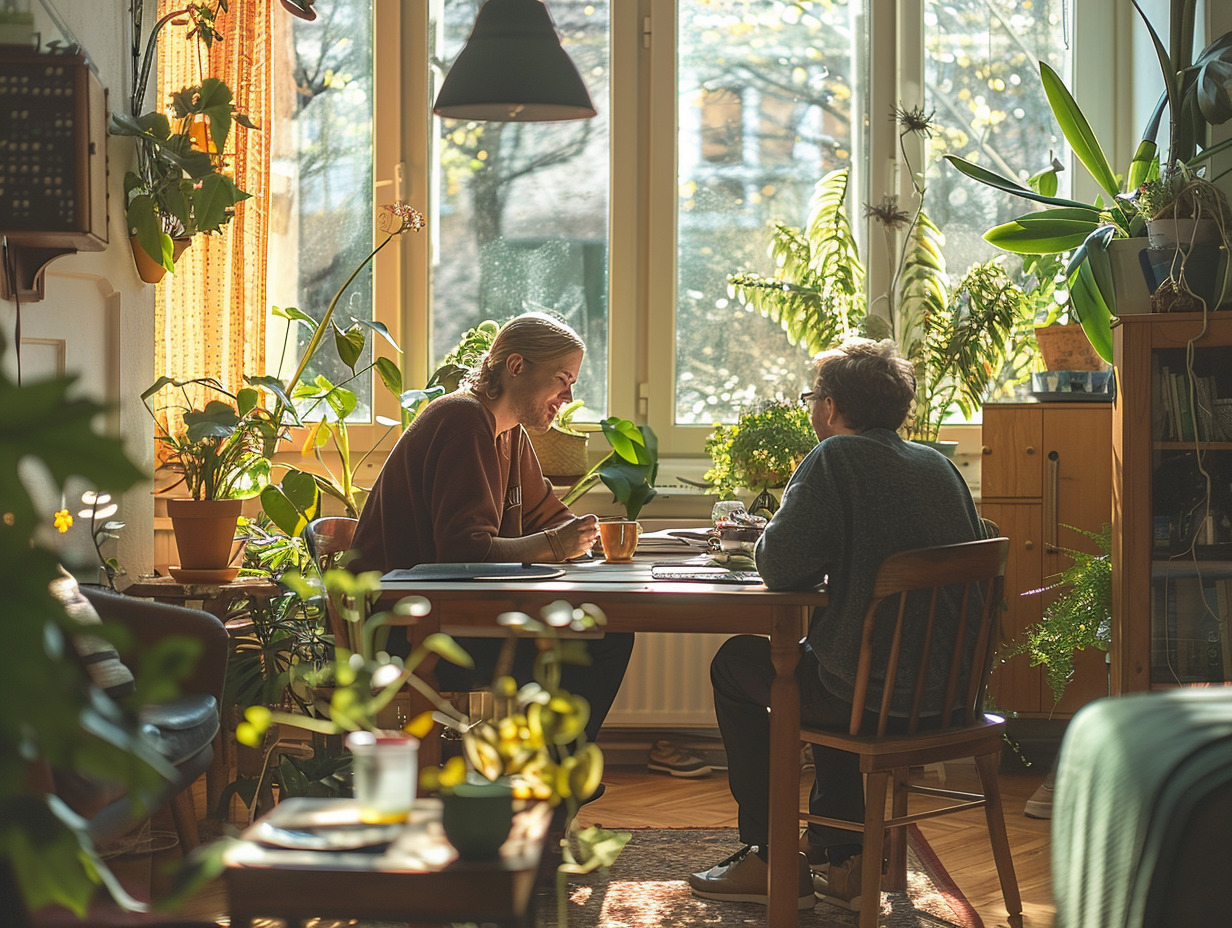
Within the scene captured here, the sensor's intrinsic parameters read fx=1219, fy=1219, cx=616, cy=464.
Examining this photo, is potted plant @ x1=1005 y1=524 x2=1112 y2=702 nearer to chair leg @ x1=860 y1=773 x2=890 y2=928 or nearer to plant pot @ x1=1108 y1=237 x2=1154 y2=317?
plant pot @ x1=1108 y1=237 x2=1154 y2=317

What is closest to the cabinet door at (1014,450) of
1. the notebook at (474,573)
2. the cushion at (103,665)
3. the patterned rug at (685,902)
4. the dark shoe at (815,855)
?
the patterned rug at (685,902)

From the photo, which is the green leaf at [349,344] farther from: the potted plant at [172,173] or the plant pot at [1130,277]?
the plant pot at [1130,277]

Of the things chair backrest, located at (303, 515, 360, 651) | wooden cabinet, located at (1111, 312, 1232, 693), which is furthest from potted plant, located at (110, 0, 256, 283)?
wooden cabinet, located at (1111, 312, 1232, 693)

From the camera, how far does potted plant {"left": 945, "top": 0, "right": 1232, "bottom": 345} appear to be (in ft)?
11.3

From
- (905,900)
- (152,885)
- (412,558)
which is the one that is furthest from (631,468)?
(152,885)

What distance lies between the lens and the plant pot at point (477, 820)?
124 centimetres

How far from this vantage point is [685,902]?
273 centimetres

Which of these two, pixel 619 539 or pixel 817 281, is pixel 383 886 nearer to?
pixel 619 539

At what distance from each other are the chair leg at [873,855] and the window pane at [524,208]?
236 centimetres

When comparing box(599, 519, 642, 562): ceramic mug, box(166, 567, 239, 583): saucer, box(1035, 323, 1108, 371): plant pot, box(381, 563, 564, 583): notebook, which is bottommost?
box(166, 567, 239, 583): saucer

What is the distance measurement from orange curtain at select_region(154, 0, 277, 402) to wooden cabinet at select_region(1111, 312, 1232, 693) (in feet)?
9.24

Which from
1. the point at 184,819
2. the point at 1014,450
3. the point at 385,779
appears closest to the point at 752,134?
the point at 1014,450

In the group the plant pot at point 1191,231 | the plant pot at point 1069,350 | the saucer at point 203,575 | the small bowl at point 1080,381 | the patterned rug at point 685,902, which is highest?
the plant pot at point 1191,231

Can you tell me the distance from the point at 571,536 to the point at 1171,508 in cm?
173
